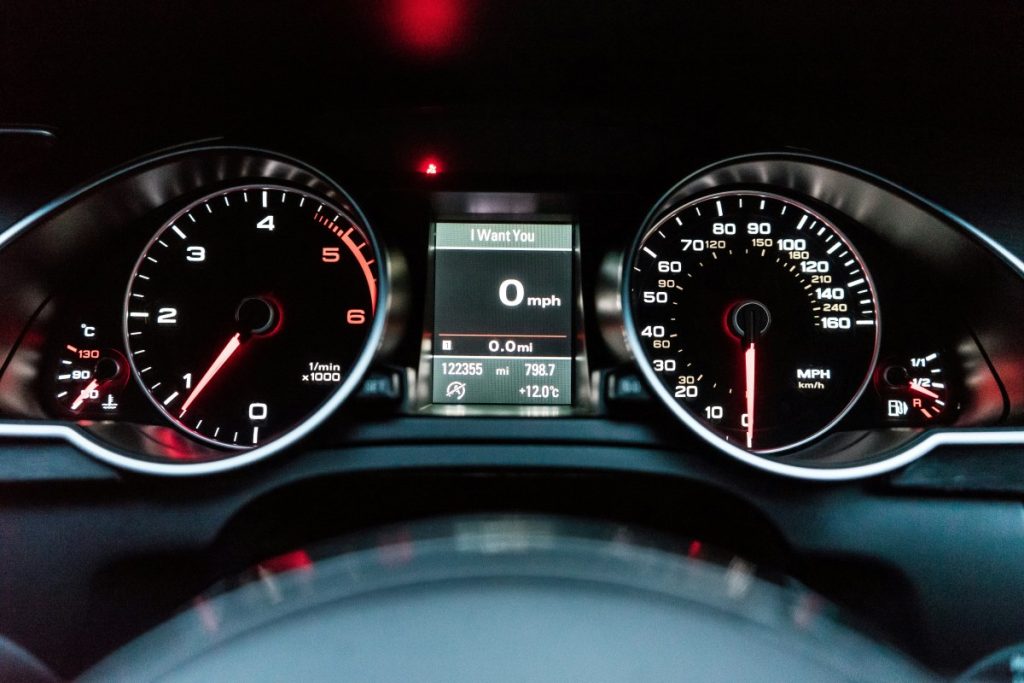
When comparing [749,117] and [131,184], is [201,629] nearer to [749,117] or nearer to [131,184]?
[131,184]

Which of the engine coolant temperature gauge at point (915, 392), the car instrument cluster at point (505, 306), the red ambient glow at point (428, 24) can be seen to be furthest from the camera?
the engine coolant temperature gauge at point (915, 392)

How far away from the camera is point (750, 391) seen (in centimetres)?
271

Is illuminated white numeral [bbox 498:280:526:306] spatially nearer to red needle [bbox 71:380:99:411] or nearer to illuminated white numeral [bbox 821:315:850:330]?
illuminated white numeral [bbox 821:315:850:330]

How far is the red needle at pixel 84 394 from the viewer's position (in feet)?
8.89

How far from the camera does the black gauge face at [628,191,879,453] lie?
2.72 m

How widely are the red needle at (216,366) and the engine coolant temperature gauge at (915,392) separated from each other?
1.71 m

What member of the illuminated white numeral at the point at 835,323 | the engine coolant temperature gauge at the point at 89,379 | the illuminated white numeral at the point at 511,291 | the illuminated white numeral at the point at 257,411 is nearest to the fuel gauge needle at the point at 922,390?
the illuminated white numeral at the point at 835,323

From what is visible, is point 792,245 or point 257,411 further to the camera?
point 792,245

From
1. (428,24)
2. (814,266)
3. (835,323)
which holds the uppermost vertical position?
(428,24)

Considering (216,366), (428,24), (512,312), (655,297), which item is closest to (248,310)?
(216,366)

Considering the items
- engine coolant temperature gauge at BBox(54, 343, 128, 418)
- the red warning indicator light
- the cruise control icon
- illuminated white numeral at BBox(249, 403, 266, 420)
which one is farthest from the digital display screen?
engine coolant temperature gauge at BBox(54, 343, 128, 418)

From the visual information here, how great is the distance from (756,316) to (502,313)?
2.19ft

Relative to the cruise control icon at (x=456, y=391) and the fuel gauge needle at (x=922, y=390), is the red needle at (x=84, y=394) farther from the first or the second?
the fuel gauge needle at (x=922, y=390)

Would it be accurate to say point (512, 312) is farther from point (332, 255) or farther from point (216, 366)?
point (216, 366)
